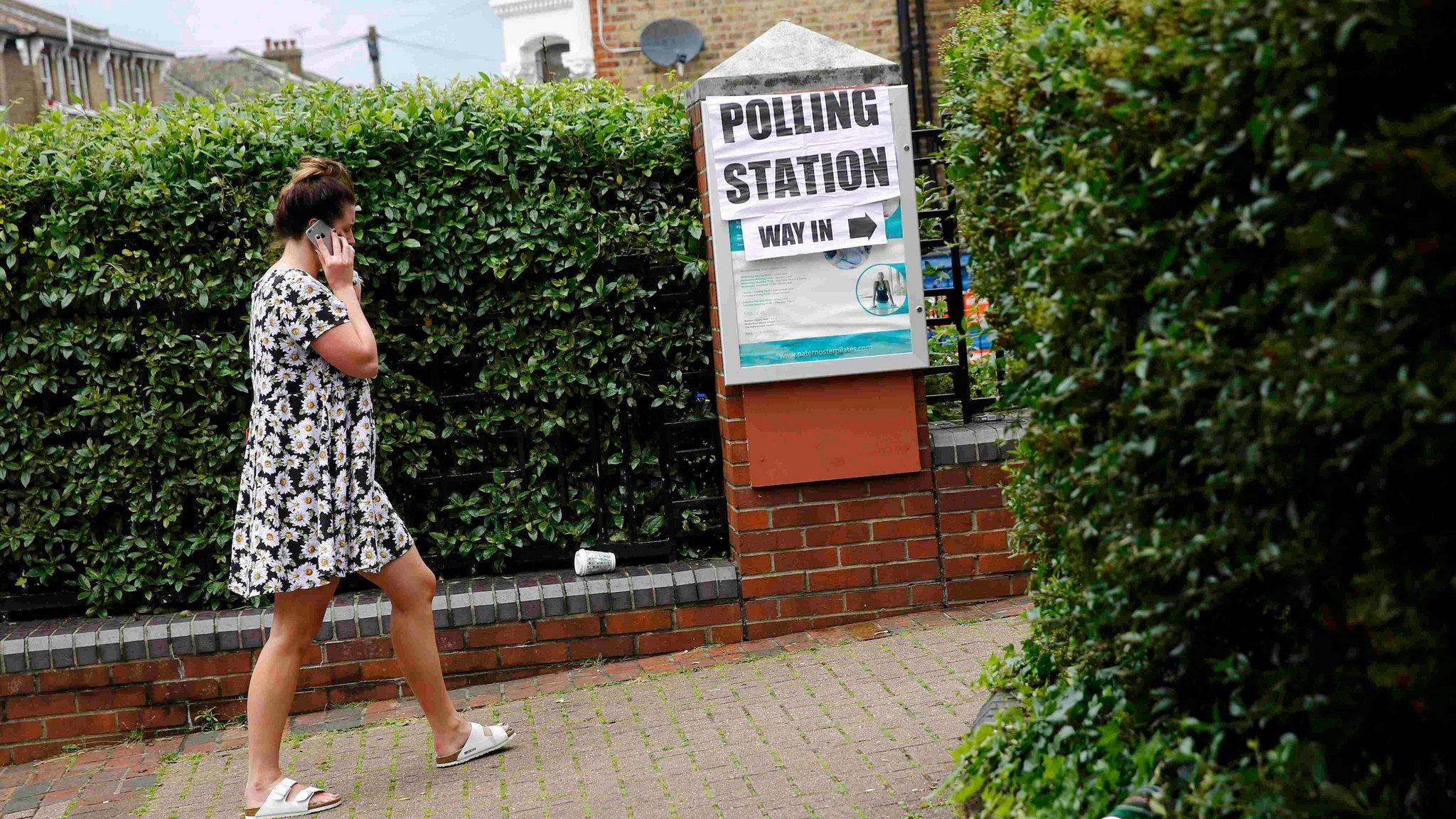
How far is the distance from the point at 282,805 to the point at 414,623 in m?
0.66

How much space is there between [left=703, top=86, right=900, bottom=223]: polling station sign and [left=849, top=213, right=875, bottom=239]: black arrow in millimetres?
58

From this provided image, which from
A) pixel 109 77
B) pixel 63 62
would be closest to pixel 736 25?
pixel 63 62

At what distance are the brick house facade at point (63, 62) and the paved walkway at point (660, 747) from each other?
3533 cm

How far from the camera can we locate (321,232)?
4.27m

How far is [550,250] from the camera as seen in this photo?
5.38 m

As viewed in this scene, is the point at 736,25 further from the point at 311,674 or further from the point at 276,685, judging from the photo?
the point at 276,685

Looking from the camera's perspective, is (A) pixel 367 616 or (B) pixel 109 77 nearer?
(A) pixel 367 616

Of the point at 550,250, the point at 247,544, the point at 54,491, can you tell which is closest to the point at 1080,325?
the point at 247,544

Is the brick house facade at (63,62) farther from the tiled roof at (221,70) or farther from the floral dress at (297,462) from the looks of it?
the floral dress at (297,462)

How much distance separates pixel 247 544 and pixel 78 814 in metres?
1.21

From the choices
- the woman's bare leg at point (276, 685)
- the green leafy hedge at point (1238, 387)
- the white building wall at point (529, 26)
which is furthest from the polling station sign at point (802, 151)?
the white building wall at point (529, 26)

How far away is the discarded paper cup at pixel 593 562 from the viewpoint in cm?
555

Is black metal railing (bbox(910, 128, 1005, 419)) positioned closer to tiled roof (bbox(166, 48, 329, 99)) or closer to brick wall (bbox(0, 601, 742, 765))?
brick wall (bbox(0, 601, 742, 765))

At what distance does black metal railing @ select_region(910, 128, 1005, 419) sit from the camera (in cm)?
563
